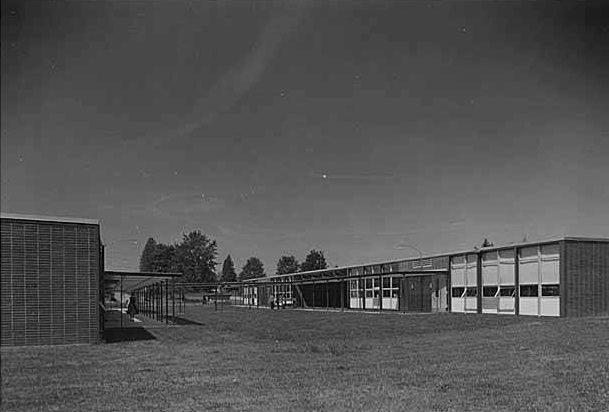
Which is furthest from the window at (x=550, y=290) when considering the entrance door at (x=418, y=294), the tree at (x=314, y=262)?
the entrance door at (x=418, y=294)

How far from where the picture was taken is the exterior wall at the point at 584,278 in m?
8.29

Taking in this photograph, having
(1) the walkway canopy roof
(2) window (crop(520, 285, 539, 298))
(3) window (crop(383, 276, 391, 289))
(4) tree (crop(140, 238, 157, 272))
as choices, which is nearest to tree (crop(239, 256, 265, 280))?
(1) the walkway canopy roof

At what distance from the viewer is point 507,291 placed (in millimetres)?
15258

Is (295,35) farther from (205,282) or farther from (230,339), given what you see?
(230,339)

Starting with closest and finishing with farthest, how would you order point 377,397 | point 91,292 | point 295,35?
point 377,397
point 295,35
point 91,292

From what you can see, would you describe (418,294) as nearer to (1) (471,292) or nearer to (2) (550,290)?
(1) (471,292)

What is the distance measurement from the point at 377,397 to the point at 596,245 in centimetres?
364

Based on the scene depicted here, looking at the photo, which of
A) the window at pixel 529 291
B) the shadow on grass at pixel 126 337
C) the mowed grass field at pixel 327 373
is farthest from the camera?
the window at pixel 529 291

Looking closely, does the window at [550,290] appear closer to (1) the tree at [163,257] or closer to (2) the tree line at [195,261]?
(2) the tree line at [195,261]

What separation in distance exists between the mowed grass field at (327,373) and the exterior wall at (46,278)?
0.92ft

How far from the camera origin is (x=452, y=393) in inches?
245

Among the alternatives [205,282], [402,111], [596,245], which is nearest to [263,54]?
[402,111]

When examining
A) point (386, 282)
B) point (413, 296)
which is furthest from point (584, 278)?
point (413, 296)

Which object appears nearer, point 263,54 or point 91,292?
point 263,54
